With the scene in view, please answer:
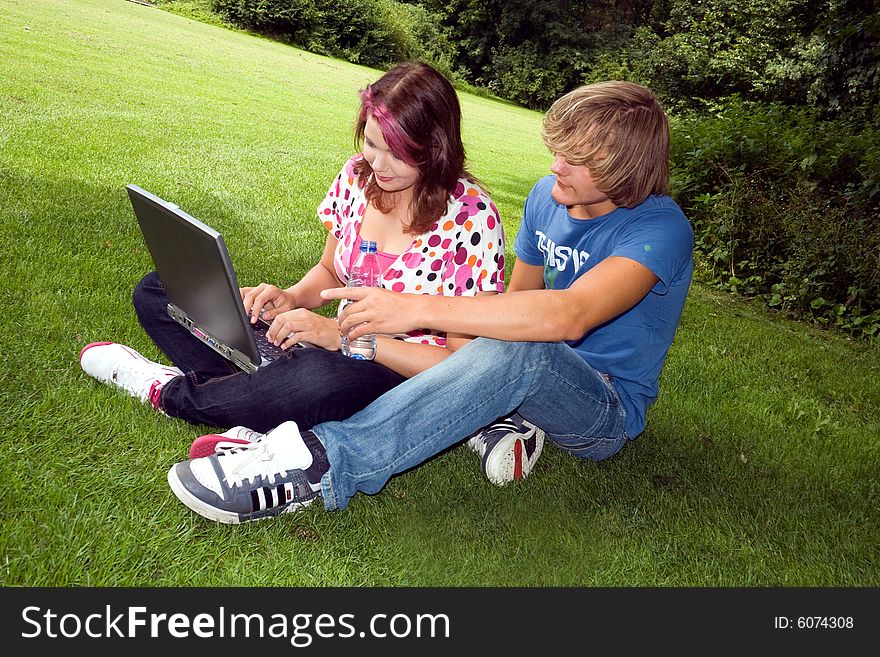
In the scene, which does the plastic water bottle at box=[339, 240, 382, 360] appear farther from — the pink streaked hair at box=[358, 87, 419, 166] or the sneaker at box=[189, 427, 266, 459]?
the sneaker at box=[189, 427, 266, 459]

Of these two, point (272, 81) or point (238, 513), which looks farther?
point (272, 81)

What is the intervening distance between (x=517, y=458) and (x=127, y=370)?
55.4 inches

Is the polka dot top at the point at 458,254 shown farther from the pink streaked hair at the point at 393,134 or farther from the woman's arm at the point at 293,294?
the woman's arm at the point at 293,294

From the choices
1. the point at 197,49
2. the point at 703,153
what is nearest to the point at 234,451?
the point at 703,153

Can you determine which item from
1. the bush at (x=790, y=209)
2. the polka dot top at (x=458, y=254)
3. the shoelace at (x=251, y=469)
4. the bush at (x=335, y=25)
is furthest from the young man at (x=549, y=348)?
the bush at (x=335, y=25)

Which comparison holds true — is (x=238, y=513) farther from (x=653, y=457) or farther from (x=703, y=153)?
(x=703, y=153)

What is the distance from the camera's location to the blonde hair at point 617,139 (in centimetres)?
242

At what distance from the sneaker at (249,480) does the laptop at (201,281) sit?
33 cm

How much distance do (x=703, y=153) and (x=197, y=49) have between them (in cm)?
1338

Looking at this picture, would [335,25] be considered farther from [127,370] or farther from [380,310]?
[380,310]

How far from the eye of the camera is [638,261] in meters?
2.37

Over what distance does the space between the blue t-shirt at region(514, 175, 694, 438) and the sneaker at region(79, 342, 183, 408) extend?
144 centimetres

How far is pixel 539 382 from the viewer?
2365mm

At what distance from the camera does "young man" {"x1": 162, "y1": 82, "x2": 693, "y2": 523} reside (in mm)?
2225
